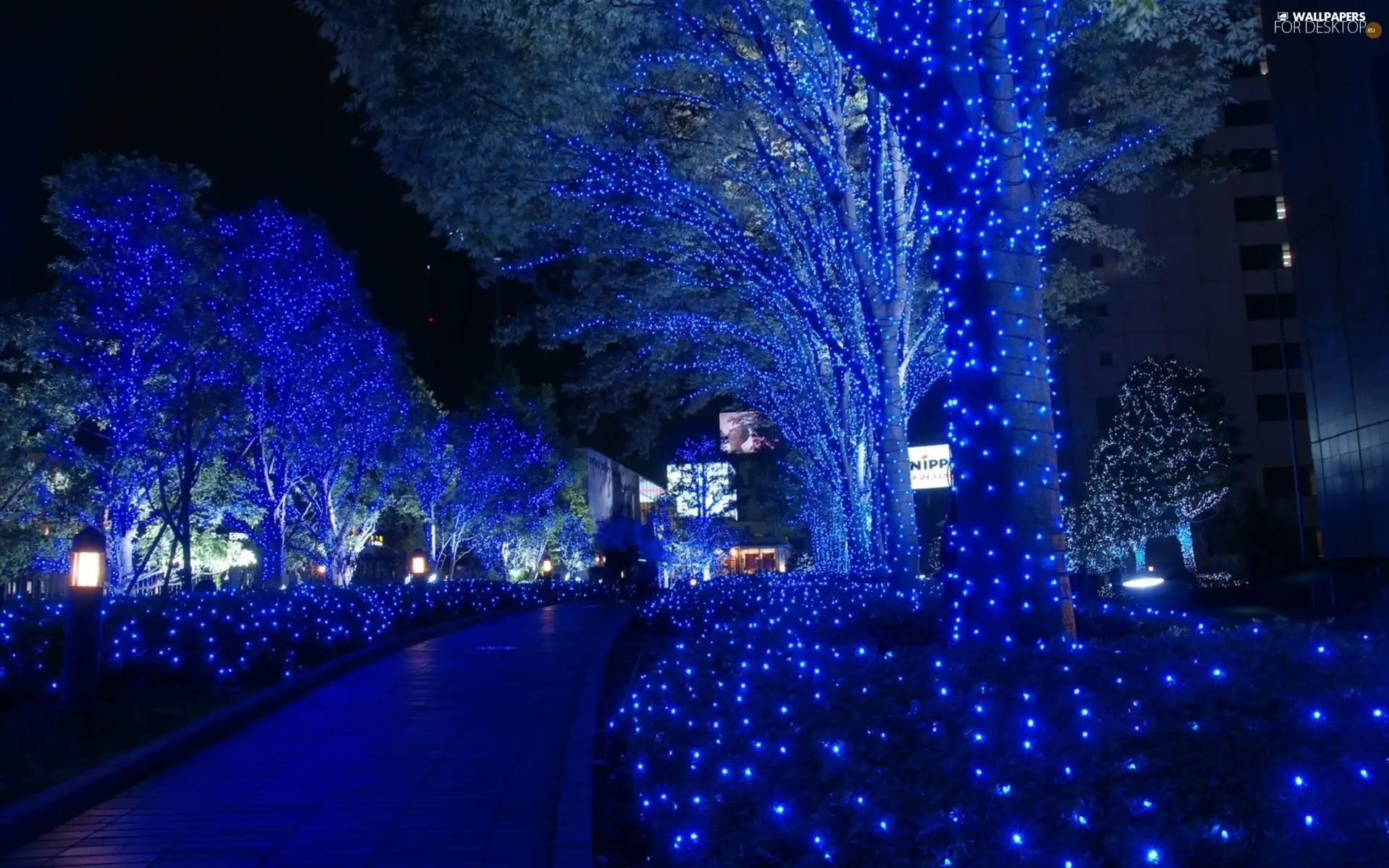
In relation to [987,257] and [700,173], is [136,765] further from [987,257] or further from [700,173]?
[700,173]

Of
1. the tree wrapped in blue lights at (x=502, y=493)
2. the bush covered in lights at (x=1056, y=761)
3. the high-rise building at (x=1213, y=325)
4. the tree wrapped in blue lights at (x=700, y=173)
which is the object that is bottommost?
the bush covered in lights at (x=1056, y=761)

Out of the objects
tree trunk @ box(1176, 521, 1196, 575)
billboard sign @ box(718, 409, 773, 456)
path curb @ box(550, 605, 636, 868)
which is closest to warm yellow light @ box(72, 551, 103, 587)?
path curb @ box(550, 605, 636, 868)

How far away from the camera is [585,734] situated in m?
8.52

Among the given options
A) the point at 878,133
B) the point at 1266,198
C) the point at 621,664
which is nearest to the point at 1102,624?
the point at 878,133

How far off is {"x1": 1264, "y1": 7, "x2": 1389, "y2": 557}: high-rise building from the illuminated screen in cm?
2805

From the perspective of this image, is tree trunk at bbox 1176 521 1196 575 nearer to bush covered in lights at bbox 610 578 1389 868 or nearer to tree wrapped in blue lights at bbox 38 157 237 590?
tree wrapped in blue lights at bbox 38 157 237 590

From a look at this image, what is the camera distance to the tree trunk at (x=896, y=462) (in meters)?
14.4

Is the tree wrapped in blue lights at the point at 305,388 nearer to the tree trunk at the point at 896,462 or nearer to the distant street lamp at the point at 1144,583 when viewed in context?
the tree trunk at the point at 896,462

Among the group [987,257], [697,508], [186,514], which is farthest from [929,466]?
[987,257]

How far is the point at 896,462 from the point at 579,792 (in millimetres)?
8839

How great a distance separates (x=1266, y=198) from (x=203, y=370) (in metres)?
52.8

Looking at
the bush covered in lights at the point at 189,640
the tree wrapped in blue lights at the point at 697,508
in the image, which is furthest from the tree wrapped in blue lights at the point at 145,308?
the tree wrapped in blue lights at the point at 697,508

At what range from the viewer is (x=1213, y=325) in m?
55.4

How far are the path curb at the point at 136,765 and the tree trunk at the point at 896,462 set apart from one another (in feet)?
14.3
